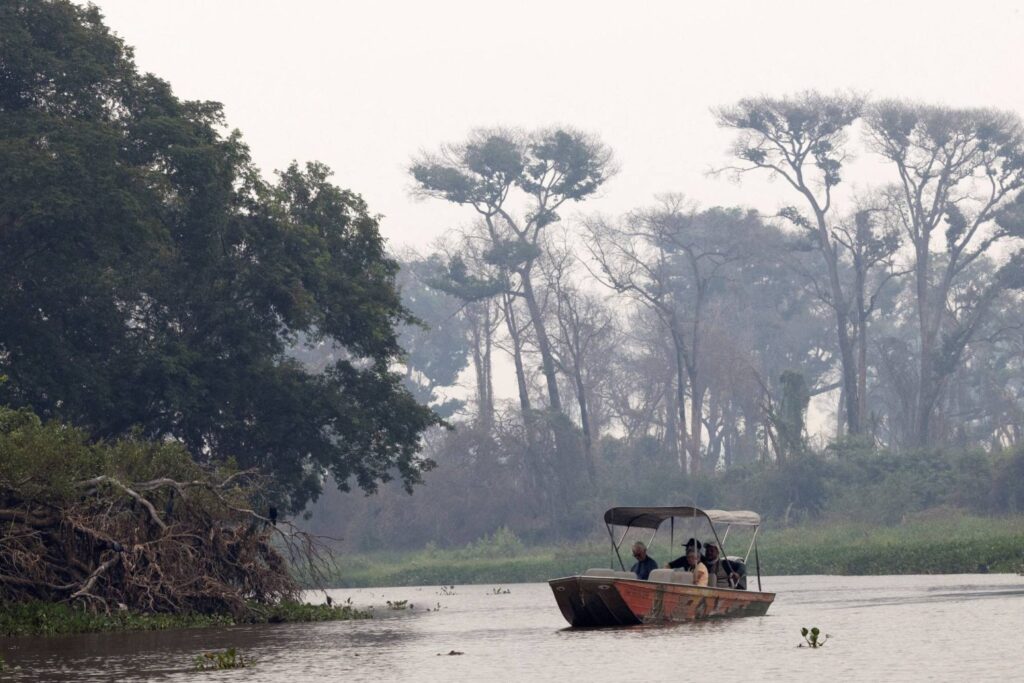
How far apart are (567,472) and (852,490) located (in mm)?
16277

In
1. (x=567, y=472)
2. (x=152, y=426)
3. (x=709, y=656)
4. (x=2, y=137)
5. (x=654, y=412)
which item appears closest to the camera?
(x=709, y=656)

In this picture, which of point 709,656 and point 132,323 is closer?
point 709,656

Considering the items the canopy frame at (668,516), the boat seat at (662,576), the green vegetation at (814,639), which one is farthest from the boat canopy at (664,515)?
the green vegetation at (814,639)

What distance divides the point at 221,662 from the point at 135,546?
8166mm

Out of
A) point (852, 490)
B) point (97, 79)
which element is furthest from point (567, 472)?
point (97, 79)

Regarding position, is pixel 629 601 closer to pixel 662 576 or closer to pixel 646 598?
pixel 646 598

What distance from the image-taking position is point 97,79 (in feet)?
140

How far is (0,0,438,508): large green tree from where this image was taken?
40406 millimetres

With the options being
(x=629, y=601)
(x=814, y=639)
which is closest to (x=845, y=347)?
(x=629, y=601)

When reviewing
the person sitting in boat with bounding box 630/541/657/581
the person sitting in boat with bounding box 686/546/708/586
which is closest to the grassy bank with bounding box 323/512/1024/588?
the person sitting in boat with bounding box 686/546/708/586

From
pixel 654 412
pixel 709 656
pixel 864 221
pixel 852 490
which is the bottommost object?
pixel 709 656

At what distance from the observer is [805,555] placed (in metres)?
60.2

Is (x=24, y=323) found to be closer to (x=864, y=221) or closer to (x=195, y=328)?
(x=195, y=328)

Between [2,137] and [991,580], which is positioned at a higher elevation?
[2,137]
